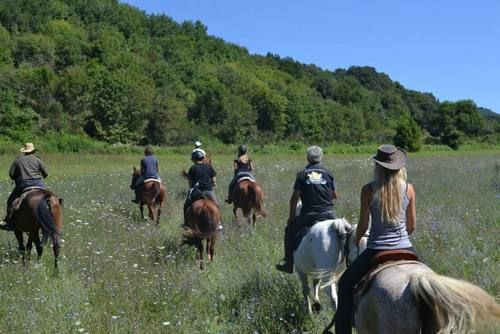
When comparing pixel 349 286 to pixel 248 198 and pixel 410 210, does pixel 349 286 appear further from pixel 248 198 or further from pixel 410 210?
pixel 248 198

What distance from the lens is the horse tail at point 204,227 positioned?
990cm

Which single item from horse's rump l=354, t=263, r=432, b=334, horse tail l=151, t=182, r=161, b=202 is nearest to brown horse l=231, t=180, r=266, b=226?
horse tail l=151, t=182, r=161, b=202

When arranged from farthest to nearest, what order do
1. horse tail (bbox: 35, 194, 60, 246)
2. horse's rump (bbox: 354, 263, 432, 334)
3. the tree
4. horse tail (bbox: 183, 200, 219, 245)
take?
the tree
horse tail (bbox: 183, 200, 219, 245)
horse tail (bbox: 35, 194, 60, 246)
horse's rump (bbox: 354, 263, 432, 334)

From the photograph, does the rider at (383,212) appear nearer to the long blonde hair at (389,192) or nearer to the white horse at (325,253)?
the long blonde hair at (389,192)

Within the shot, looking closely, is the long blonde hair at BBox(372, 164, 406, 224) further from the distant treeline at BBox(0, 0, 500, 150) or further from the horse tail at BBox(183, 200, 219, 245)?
the distant treeline at BBox(0, 0, 500, 150)

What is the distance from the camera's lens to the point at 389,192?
15.1 ft

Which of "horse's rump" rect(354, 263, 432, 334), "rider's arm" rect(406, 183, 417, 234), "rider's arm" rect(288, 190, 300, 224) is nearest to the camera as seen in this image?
"horse's rump" rect(354, 263, 432, 334)

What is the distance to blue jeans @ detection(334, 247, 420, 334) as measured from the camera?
470cm

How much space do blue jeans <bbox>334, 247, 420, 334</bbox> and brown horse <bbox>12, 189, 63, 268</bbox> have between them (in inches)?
243

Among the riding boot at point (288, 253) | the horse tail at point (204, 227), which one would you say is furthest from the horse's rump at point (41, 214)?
the riding boot at point (288, 253)

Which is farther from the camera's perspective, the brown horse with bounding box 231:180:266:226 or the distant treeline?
the distant treeline

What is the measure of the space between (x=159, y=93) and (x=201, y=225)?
238 feet

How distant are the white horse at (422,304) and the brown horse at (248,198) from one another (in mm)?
9008

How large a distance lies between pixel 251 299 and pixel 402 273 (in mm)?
3020
